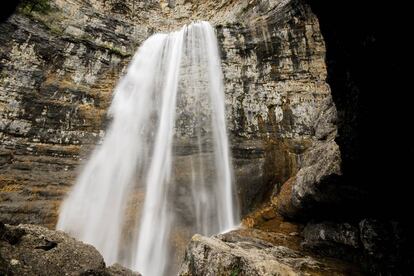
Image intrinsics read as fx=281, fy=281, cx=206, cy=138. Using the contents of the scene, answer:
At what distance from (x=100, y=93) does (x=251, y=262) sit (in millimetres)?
11637

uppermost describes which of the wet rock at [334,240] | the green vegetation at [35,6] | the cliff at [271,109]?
the green vegetation at [35,6]

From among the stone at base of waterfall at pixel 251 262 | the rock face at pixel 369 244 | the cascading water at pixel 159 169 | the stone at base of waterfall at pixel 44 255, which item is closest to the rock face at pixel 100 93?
the cascading water at pixel 159 169

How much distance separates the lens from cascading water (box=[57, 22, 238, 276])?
33.2 ft

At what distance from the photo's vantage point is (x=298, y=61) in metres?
13.5

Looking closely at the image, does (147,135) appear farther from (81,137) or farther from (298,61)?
(298,61)

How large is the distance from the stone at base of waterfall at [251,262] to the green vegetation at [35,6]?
14.6 metres

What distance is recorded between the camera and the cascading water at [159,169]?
10125 mm

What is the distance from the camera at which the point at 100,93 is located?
13594 millimetres

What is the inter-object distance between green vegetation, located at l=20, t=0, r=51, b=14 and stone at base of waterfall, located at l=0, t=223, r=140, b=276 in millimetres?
12086

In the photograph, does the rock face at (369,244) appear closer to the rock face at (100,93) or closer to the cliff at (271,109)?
the cliff at (271,109)

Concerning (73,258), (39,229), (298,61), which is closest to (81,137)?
(39,229)

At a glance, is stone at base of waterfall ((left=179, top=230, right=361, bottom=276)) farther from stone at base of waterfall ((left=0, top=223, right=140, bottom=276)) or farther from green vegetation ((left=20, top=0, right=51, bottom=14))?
green vegetation ((left=20, top=0, right=51, bottom=14))

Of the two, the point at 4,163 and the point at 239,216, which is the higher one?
the point at 4,163

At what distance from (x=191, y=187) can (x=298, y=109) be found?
5825mm
